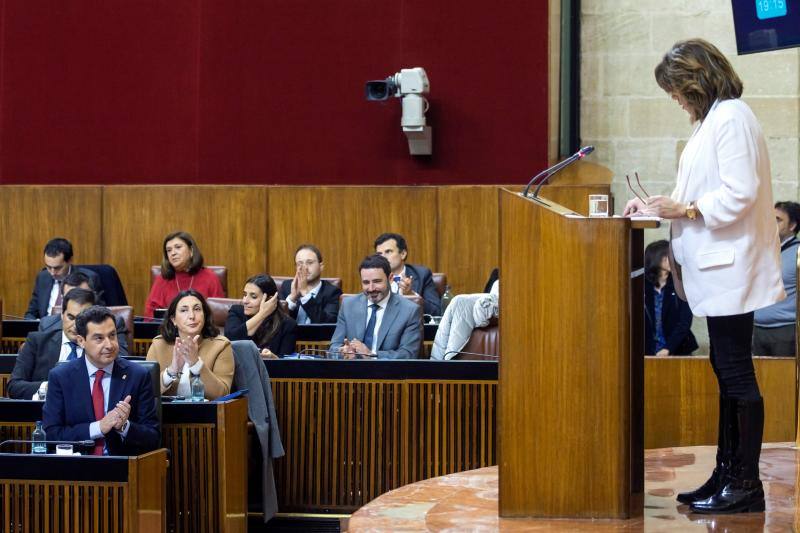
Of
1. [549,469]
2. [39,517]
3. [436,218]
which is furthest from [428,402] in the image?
[436,218]

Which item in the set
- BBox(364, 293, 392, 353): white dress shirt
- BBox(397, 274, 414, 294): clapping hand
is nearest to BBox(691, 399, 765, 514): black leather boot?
BBox(364, 293, 392, 353): white dress shirt

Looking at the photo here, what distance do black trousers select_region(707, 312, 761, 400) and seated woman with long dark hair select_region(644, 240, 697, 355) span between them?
402 centimetres

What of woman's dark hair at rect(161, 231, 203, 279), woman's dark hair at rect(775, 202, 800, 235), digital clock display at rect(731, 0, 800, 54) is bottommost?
woman's dark hair at rect(161, 231, 203, 279)

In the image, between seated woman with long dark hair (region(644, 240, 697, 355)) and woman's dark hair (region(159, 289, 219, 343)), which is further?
seated woman with long dark hair (region(644, 240, 697, 355))

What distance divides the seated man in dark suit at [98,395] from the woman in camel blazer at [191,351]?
1.70 feet

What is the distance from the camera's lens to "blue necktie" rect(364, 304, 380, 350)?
6.89 meters

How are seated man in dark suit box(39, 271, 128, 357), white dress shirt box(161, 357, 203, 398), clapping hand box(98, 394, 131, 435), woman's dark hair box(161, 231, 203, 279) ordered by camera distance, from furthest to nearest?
woman's dark hair box(161, 231, 203, 279), seated man in dark suit box(39, 271, 128, 357), white dress shirt box(161, 357, 203, 398), clapping hand box(98, 394, 131, 435)

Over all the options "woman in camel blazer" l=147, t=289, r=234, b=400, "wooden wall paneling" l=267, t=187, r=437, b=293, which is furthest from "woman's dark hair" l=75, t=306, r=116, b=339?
"wooden wall paneling" l=267, t=187, r=437, b=293

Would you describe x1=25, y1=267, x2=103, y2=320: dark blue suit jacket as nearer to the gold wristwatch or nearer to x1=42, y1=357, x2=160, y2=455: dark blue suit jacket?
x1=42, y1=357, x2=160, y2=455: dark blue suit jacket

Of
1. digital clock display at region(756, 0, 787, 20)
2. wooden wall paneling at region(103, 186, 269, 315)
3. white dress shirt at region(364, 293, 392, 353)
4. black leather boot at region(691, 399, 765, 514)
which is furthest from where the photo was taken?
wooden wall paneling at region(103, 186, 269, 315)

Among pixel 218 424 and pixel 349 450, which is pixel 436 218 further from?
pixel 218 424

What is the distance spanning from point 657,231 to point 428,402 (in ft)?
14.1

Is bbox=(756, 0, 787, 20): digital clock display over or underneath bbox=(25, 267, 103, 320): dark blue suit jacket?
over

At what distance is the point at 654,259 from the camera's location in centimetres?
810
